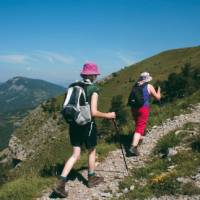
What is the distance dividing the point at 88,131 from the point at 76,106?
0.97m

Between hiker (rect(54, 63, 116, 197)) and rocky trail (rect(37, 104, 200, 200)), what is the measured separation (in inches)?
13.9

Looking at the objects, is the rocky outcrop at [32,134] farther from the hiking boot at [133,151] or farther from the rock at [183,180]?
the rock at [183,180]

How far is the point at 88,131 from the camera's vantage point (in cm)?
1038

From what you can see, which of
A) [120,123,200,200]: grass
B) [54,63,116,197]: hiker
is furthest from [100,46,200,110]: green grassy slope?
[54,63,116,197]: hiker

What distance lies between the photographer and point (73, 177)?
1164cm

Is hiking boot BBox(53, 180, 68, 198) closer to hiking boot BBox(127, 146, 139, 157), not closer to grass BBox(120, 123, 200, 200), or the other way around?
grass BBox(120, 123, 200, 200)

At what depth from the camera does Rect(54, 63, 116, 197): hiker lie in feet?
32.4

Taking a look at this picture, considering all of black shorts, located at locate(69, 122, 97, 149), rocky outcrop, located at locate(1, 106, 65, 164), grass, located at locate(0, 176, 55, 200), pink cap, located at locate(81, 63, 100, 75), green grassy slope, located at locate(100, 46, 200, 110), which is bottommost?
rocky outcrop, located at locate(1, 106, 65, 164)

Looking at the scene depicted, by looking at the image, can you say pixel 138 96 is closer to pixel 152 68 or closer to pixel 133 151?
pixel 133 151

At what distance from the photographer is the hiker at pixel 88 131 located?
9.87m

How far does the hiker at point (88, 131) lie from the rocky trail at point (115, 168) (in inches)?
13.9

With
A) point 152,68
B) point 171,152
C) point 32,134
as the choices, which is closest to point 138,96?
point 171,152

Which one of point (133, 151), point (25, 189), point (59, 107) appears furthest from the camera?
point (59, 107)

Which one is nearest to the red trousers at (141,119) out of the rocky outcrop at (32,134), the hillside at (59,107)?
the hillside at (59,107)
